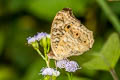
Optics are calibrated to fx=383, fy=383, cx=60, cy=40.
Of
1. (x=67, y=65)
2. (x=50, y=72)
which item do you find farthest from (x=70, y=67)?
(x=50, y=72)

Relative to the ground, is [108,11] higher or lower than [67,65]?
higher

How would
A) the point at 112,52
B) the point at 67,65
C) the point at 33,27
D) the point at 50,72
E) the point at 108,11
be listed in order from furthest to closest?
the point at 33,27 < the point at 108,11 < the point at 112,52 < the point at 67,65 < the point at 50,72

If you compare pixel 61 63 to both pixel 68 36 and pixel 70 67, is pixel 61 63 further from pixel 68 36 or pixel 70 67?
pixel 68 36

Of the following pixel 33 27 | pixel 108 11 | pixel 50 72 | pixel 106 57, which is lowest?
pixel 50 72

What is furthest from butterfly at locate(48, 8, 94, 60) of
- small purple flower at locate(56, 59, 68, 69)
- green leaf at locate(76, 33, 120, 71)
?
green leaf at locate(76, 33, 120, 71)

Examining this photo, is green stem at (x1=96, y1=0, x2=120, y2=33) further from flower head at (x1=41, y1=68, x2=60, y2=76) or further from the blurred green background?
flower head at (x1=41, y1=68, x2=60, y2=76)

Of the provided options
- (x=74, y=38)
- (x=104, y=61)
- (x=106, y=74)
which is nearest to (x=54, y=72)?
(x=74, y=38)

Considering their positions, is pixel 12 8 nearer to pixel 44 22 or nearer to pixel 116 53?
pixel 44 22
